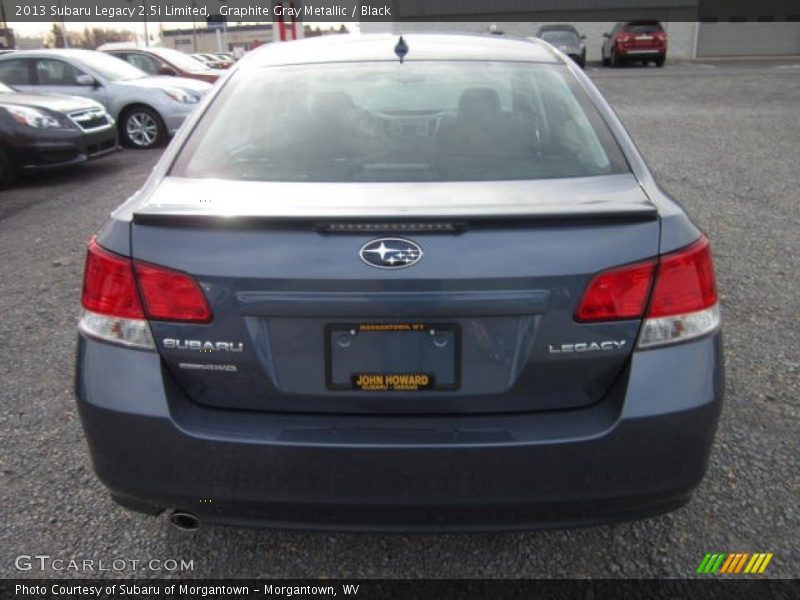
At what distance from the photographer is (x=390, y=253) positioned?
73.9 inches

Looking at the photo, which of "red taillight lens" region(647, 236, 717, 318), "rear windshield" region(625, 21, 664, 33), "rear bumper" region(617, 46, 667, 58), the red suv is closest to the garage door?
"rear windshield" region(625, 21, 664, 33)

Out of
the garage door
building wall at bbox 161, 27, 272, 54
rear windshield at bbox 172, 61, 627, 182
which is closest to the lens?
rear windshield at bbox 172, 61, 627, 182

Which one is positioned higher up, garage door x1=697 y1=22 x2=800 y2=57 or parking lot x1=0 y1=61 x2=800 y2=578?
garage door x1=697 y1=22 x2=800 y2=57

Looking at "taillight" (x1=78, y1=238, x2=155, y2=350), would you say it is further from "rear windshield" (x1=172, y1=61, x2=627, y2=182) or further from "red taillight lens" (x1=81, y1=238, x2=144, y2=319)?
"rear windshield" (x1=172, y1=61, x2=627, y2=182)

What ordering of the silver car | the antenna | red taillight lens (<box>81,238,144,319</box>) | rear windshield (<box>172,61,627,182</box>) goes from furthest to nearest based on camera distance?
the silver car < the antenna < rear windshield (<box>172,61,627,182</box>) < red taillight lens (<box>81,238,144,319</box>)

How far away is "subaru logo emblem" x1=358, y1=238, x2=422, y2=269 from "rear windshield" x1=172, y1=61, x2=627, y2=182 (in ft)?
1.35

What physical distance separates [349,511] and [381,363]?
41 centimetres

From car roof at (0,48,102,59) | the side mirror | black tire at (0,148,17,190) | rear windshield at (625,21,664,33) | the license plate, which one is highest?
rear windshield at (625,21,664,33)

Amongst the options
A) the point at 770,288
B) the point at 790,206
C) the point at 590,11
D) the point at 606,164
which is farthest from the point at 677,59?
the point at 606,164

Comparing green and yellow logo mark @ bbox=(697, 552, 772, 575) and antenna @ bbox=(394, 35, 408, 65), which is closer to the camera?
green and yellow logo mark @ bbox=(697, 552, 772, 575)

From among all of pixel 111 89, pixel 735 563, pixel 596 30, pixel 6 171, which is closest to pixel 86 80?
pixel 111 89

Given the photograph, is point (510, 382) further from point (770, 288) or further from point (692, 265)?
point (770, 288)

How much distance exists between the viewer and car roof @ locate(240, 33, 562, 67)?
2.97 m

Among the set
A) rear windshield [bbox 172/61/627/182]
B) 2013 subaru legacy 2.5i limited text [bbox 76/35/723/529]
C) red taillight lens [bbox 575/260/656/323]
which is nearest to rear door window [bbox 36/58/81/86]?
rear windshield [bbox 172/61/627/182]
